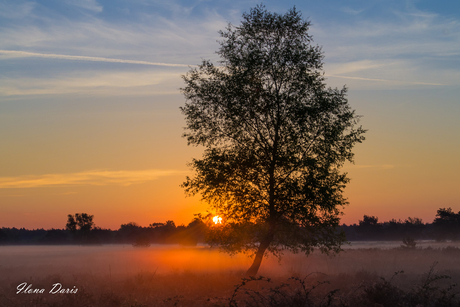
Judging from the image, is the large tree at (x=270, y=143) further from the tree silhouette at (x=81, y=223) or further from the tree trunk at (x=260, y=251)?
the tree silhouette at (x=81, y=223)

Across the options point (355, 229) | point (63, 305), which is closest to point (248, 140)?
point (63, 305)

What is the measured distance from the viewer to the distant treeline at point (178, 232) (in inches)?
3403

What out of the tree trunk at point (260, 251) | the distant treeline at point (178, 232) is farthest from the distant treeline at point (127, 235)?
the tree trunk at point (260, 251)

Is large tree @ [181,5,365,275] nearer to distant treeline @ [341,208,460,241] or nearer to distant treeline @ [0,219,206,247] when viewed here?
distant treeline @ [0,219,206,247]

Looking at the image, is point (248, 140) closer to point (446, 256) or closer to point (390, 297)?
point (390, 297)

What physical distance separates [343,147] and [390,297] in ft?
31.5

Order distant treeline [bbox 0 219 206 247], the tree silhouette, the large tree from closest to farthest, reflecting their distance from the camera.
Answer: the large tree
distant treeline [bbox 0 219 206 247]
the tree silhouette

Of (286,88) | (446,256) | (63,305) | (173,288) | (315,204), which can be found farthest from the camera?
(446,256)

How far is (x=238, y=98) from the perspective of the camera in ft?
74.1

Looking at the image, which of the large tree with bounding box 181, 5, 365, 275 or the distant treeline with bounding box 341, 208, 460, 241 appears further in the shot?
the distant treeline with bounding box 341, 208, 460, 241

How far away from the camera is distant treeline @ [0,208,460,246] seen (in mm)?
86438

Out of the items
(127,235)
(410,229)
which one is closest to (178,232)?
(127,235)

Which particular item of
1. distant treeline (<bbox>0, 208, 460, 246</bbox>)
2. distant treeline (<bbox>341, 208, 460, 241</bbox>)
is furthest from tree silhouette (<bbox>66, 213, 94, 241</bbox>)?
distant treeline (<bbox>341, 208, 460, 241</bbox>)

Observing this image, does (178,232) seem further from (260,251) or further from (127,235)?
(260,251)
